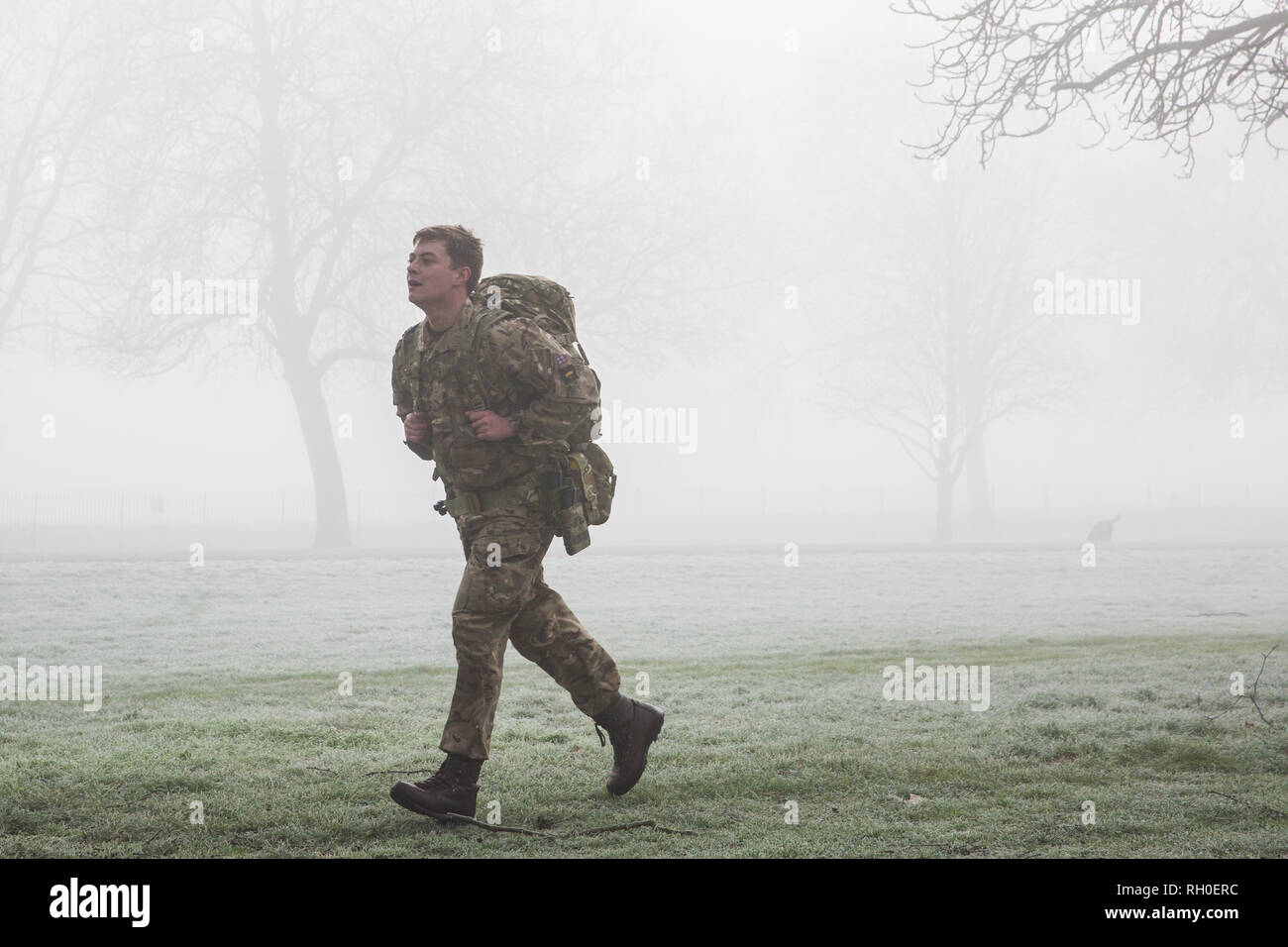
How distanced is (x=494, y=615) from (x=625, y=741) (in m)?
0.85

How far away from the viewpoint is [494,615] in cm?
450

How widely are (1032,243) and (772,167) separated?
10934mm

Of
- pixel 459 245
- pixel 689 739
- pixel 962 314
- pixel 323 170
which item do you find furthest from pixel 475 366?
pixel 962 314

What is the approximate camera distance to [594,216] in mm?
28484

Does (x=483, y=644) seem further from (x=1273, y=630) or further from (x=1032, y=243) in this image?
(x=1032, y=243)

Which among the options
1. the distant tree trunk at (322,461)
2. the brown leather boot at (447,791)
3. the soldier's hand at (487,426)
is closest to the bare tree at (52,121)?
A: the distant tree trunk at (322,461)

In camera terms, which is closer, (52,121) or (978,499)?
(52,121)

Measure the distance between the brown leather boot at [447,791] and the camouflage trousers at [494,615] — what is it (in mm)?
54

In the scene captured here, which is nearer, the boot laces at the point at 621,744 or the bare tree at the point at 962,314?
the boot laces at the point at 621,744

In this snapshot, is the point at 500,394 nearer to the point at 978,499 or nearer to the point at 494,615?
the point at 494,615

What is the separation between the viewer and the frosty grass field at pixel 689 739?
4.34 metres

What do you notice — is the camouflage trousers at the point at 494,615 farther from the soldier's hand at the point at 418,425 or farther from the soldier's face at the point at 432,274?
the soldier's face at the point at 432,274

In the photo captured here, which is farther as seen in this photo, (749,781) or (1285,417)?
(1285,417)
